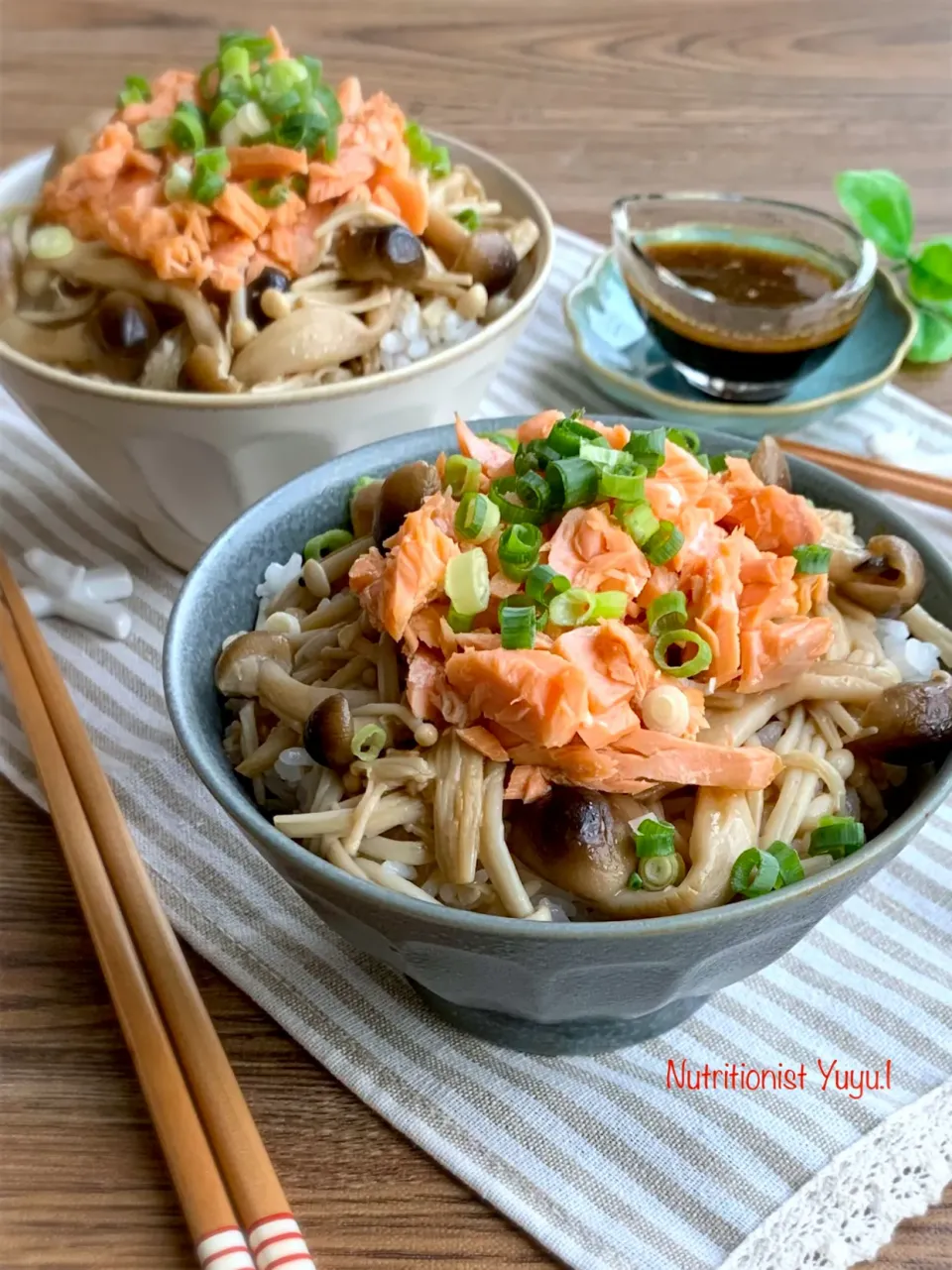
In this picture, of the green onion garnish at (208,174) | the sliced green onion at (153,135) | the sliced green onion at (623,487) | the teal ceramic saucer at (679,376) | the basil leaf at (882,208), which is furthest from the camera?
the basil leaf at (882,208)

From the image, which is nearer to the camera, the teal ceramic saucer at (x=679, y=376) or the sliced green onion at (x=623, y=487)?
the sliced green onion at (x=623, y=487)

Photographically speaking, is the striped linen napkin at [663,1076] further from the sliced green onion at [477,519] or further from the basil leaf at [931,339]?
the basil leaf at [931,339]

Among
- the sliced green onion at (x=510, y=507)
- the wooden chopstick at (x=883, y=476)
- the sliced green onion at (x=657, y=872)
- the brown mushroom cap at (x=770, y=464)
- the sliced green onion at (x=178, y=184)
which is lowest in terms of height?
the wooden chopstick at (x=883, y=476)

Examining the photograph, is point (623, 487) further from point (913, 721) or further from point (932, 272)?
point (932, 272)

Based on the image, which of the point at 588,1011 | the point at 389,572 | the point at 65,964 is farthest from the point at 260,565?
the point at 588,1011

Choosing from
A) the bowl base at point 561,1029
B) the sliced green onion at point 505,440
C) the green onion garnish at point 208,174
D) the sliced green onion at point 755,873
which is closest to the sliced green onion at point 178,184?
the green onion garnish at point 208,174

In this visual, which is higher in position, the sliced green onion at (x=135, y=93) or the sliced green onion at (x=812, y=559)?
the sliced green onion at (x=135, y=93)

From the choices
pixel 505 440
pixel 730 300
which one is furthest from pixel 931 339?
pixel 505 440

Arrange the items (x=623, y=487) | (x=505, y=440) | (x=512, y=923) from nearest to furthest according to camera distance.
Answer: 1. (x=512, y=923)
2. (x=623, y=487)
3. (x=505, y=440)

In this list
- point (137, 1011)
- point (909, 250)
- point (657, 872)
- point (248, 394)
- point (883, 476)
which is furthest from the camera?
point (909, 250)
